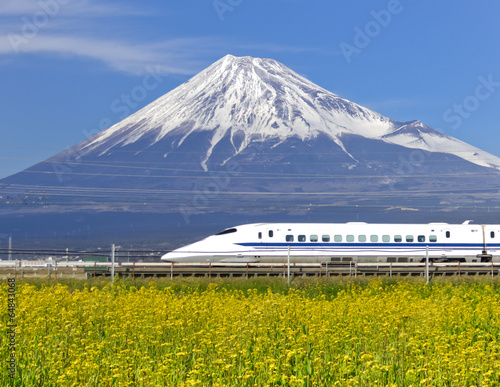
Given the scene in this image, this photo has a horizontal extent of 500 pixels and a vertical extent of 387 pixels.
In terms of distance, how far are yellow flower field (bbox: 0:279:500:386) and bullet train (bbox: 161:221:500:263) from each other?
31603 mm

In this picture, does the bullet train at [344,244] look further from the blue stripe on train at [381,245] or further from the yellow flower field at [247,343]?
the yellow flower field at [247,343]

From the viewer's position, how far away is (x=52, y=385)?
11664 millimetres

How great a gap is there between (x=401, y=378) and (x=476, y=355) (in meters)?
1.65

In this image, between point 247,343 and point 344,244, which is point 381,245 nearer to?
point 344,244

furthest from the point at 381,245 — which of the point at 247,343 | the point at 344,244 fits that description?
the point at 247,343

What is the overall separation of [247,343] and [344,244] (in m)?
40.8

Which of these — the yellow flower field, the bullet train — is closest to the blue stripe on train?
the bullet train

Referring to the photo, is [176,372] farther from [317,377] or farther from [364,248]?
[364,248]

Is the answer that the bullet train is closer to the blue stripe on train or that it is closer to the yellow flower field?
the blue stripe on train

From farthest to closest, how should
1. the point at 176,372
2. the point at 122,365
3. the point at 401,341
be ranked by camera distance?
the point at 401,341 → the point at 176,372 → the point at 122,365

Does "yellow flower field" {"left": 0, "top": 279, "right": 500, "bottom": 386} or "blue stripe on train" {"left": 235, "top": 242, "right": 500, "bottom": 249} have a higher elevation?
"blue stripe on train" {"left": 235, "top": 242, "right": 500, "bottom": 249}

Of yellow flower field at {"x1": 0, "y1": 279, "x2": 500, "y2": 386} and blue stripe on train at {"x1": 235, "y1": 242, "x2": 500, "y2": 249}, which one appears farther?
blue stripe on train at {"x1": 235, "y1": 242, "x2": 500, "y2": 249}

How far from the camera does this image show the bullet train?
53406 millimetres

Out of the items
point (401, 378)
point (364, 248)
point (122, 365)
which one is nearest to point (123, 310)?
point (122, 365)
